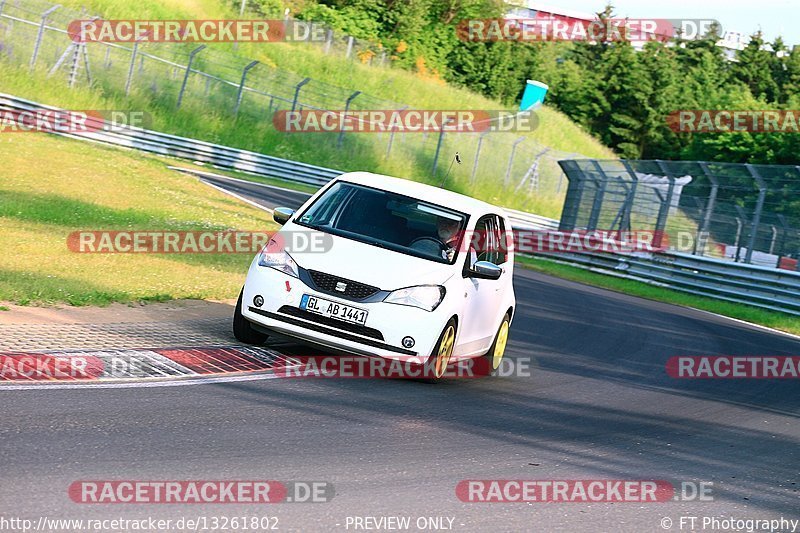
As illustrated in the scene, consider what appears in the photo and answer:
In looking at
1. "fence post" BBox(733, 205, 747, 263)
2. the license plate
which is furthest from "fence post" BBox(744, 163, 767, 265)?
the license plate

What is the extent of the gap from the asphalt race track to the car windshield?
126cm

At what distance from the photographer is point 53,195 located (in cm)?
2075

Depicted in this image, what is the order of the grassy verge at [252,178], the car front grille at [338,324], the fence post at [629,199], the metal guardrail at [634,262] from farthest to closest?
the grassy verge at [252,178] → the fence post at [629,199] → the metal guardrail at [634,262] → the car front grille at [338,324]

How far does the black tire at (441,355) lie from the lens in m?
9.65

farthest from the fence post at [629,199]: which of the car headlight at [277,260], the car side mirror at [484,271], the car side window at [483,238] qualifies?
the car headlight at [277,260]

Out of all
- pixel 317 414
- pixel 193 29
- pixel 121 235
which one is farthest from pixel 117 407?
pixel 193 29

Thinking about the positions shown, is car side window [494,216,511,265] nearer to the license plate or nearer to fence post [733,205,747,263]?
the license plate

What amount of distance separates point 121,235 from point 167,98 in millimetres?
26633

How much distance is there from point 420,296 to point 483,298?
4.13ft

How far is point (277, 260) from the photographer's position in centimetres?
980

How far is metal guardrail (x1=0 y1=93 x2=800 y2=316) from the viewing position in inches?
984

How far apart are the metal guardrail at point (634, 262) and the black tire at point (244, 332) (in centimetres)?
1649

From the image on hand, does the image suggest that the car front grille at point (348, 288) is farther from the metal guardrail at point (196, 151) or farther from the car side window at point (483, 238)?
the metal guardrail at point (196, 151)

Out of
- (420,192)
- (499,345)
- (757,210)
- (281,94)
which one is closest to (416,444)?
(420,192)
